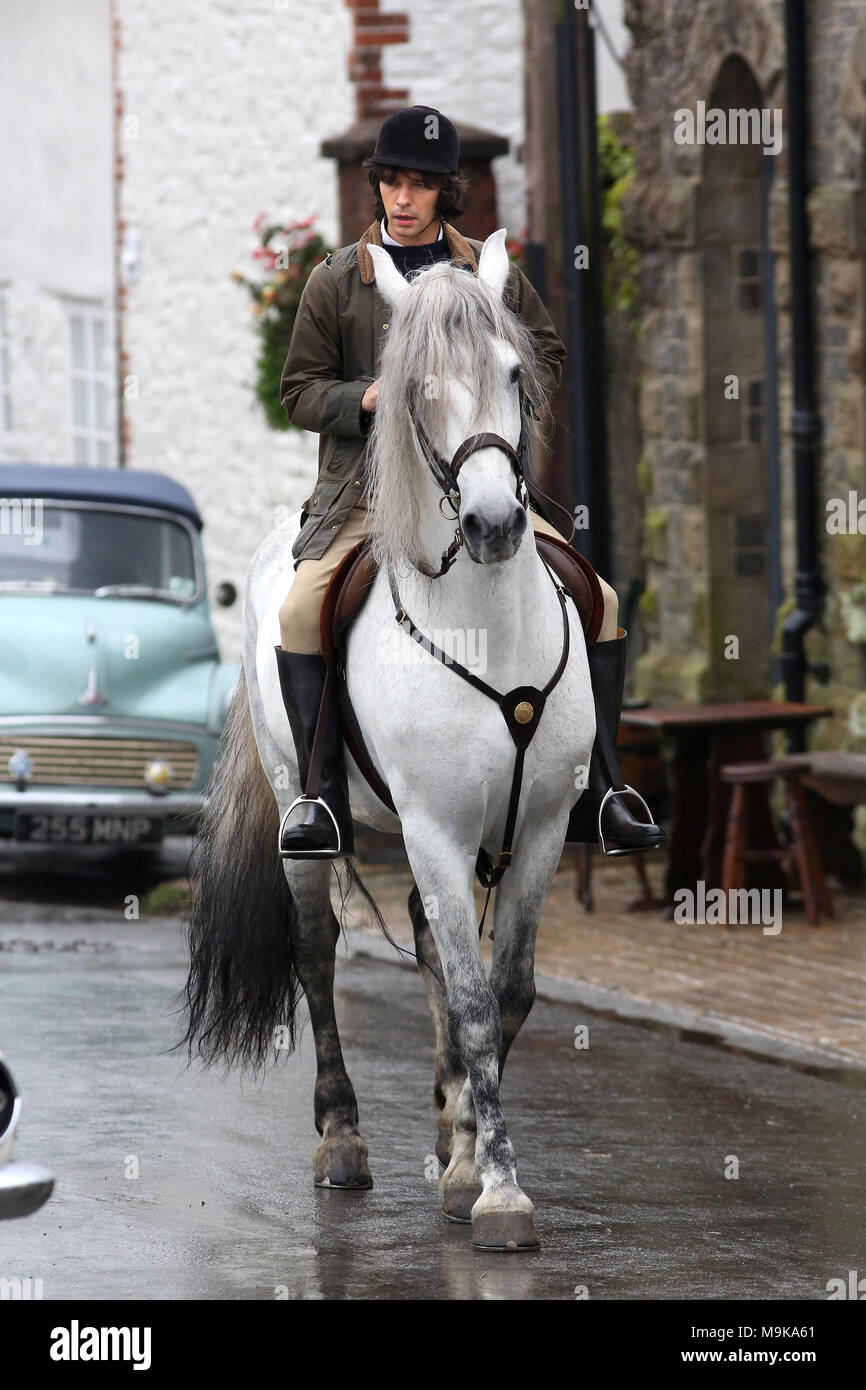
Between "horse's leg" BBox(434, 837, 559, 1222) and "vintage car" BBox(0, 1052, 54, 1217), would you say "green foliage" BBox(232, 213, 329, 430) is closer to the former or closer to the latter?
"horse's leg" BBox(434, 837, 559, 1222)

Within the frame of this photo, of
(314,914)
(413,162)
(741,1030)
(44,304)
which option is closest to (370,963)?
(741,1030)

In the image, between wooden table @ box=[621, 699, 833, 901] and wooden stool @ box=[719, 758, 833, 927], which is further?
wooden table @ box=[621, 699, 833, 901]

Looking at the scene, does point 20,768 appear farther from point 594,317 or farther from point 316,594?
point 316,594

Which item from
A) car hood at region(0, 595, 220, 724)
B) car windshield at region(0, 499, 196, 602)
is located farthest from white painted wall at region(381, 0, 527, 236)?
car hood at region(0, 595, 220, 724)

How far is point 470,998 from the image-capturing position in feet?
19.8

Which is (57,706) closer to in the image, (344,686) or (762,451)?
(762,451)

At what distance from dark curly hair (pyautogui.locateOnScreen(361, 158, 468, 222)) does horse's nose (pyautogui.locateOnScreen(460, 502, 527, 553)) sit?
4.78 feet

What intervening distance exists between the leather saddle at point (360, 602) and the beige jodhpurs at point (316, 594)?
0.07m

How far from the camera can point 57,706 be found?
1207 centimetres

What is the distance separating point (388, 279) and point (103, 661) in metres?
6.62

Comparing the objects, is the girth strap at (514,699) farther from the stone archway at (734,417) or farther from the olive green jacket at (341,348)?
the stone archway at (734,417)

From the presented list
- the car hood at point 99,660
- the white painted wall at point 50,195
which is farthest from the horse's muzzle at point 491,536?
the white painted wall at point 50,195

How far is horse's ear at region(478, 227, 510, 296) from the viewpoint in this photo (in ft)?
19.4
